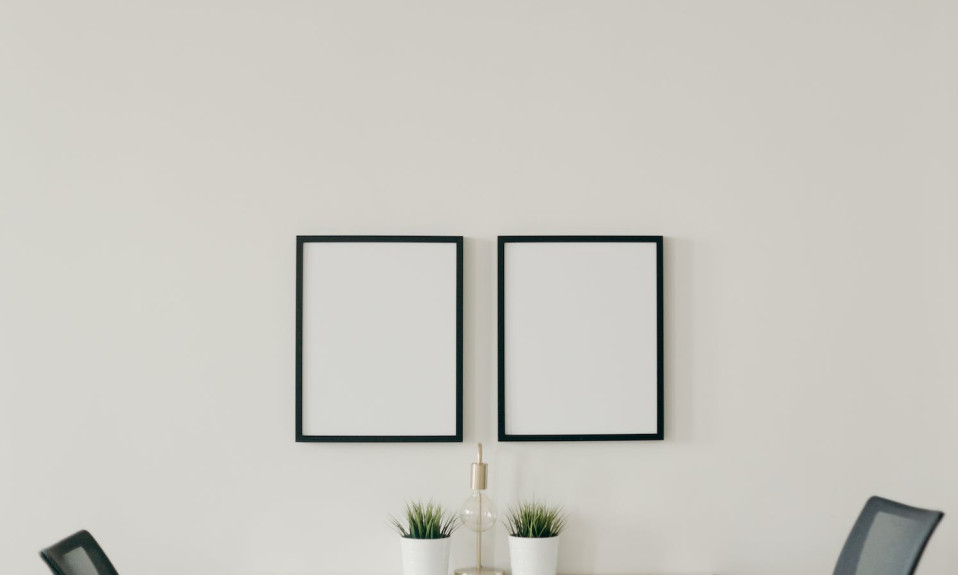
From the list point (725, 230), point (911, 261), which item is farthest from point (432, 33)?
point (911, 261)

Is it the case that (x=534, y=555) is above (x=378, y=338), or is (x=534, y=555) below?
below

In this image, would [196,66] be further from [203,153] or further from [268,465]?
[268,465]

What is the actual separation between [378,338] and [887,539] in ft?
4.18

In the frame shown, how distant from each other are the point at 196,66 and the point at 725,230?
1473 millimetres

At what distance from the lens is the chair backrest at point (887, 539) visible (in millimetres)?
1806

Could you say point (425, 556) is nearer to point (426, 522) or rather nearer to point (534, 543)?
point (426, 522)

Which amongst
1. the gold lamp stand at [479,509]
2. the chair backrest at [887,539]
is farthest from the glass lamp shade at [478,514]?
the chair backrest at [887,539]

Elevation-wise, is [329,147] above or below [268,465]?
above

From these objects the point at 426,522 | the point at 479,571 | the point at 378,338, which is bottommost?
the point at 479,571

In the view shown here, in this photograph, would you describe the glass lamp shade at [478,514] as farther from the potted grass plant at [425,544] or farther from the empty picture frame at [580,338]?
the empty picture frame at [580,338]

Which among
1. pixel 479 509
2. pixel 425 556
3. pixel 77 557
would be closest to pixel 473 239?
pixel 479 509

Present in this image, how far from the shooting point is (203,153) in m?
2.42

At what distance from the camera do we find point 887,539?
192cm

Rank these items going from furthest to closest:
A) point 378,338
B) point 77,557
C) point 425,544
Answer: point 378,338, point 425,544, point 77,557
